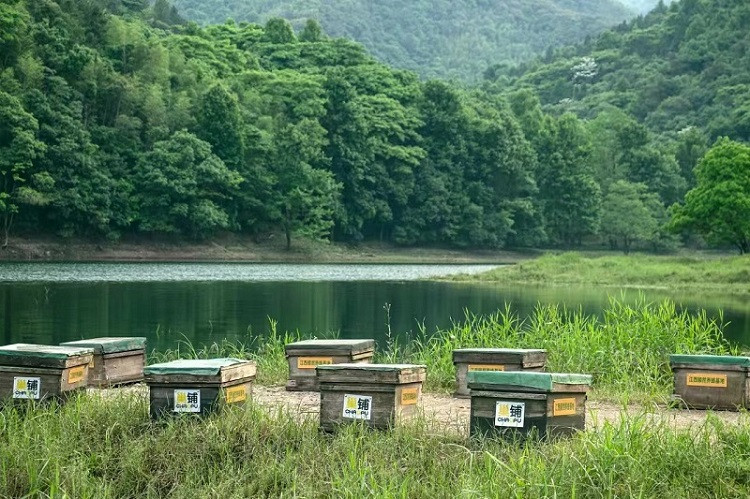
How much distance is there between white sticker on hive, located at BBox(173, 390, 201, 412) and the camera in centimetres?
779

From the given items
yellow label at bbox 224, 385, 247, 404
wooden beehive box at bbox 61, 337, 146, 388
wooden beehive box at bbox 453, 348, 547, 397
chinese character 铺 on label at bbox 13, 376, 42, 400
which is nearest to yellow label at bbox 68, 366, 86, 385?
chinese character 铺 on label at bbox 13, 376, 42, 400

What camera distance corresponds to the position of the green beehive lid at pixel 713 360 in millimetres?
8641

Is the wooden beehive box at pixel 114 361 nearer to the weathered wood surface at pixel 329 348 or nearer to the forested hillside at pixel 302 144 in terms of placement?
the weathered wood surface at pixel 329 348

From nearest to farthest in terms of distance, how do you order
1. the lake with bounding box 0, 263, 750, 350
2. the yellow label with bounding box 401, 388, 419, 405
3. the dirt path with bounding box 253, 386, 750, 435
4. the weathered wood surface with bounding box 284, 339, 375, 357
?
1. the yellow label with bounding box 401, 388, 419, 405
2. the dirt path with bounding box 253, 386, 750, 435
3. the weathered wood surface with bounding box 284, 339, 375, 357
4. the lake with bounding box 0, 263, 750, 350

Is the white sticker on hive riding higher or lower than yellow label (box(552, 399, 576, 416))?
lower

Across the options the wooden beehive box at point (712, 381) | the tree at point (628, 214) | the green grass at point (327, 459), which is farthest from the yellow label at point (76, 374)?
the tree at point (628, 214)

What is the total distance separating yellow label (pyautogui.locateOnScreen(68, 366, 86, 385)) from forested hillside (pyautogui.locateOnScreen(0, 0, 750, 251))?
40.7 meters

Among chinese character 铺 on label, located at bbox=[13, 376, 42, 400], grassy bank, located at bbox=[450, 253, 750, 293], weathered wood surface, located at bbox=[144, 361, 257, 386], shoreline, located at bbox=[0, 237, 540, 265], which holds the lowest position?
shoreline, located at bbox=[0, 237, 540, 265]

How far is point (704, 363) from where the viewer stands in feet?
28.7

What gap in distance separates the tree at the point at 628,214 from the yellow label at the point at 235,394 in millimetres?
68140

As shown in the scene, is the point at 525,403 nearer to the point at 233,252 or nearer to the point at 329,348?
the point at 329,348

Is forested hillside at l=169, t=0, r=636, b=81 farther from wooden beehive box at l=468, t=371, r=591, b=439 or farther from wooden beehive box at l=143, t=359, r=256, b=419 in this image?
wooden beehive box at l=468, t=371, r=591, b=439

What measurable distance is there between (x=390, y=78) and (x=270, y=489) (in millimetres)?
72572

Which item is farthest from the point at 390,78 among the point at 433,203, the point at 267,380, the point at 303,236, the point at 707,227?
the point at 267,380
